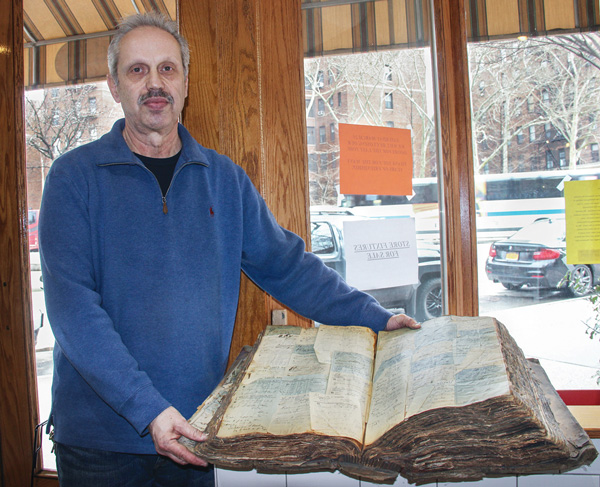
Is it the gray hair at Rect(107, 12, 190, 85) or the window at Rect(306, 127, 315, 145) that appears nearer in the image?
the gray hair at Rect(107, 12, 190, 85)

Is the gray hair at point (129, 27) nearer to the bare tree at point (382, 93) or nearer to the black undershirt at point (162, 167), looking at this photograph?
the black undershirt at point (162, 167)

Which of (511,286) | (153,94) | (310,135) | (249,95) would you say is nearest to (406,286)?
(511,286)

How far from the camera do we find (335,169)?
1.64 metres

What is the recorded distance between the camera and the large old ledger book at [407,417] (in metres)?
0.64

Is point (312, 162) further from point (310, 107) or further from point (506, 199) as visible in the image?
point (506, 199)

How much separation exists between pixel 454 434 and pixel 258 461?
0.89 ft

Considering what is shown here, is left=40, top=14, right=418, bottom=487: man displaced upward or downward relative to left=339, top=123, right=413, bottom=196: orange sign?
downward

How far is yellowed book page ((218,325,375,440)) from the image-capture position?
0.70m

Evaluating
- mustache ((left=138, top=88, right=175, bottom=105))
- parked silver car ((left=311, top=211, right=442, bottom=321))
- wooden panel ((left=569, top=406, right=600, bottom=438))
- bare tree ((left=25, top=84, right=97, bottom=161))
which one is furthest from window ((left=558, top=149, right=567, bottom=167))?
bare tree ((left=25, top=84, right=97, bottom=161))

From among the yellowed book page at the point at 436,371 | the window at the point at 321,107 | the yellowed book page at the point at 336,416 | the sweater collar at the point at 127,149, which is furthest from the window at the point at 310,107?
the yellowed book page at the point at 336,416

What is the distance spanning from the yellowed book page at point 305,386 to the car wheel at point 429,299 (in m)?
0.74

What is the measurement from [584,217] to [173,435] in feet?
5.21

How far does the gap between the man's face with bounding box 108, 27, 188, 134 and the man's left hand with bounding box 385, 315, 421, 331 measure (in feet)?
2.28

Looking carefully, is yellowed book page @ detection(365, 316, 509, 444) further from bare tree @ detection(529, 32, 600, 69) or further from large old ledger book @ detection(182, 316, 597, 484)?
bare tree @ detection(529, 32, 600, 69)
